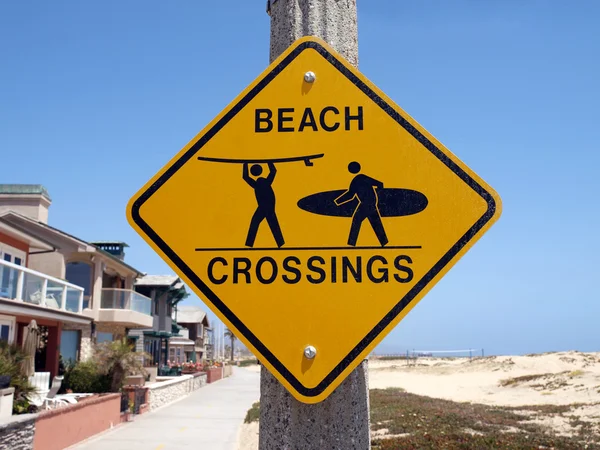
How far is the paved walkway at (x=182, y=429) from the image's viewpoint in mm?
15391

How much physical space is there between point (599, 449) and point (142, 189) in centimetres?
1424

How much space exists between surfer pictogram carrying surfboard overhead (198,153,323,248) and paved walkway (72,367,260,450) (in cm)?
1416

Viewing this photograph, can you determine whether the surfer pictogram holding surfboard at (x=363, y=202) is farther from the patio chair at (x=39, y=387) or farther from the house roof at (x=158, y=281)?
the house roof at (x=158, y=281)

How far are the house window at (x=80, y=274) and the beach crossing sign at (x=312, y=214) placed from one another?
1097 inches

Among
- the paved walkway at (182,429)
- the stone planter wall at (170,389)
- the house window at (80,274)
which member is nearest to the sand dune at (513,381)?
the stone planter wall at (170,389)

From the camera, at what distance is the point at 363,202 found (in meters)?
2.21

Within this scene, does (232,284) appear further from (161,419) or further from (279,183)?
(161,419)

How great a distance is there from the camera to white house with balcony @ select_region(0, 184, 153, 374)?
19.3 m

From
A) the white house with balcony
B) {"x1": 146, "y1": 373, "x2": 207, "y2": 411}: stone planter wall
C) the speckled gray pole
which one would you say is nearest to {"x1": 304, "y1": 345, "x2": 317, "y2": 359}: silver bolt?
the speckled gray pole

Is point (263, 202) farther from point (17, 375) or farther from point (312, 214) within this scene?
point (17, 375)

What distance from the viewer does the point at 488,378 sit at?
4803 cm

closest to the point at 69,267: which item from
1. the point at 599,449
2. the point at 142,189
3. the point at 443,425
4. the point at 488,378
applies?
the point at 443,425

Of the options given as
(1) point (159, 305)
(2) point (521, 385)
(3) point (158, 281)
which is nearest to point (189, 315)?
(1) point (159, 305)

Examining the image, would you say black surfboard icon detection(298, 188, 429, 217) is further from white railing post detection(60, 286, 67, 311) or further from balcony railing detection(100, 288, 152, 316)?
balcony railing detection(100, 288, 152, 316)
